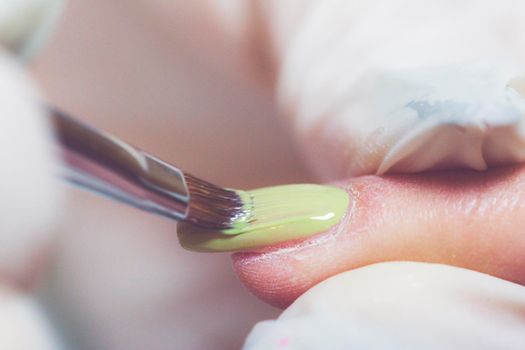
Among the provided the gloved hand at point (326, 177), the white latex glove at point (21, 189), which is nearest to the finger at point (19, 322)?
the white latex glove at point (21, 189)

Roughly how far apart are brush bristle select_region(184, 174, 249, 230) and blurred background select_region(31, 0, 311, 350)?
4.7 inches

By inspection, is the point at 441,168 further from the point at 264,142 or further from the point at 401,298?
the point at 264,142

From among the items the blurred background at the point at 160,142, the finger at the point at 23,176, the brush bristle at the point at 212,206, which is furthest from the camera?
the blurred background at the point at 160,142

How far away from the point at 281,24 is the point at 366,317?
0.67 feet

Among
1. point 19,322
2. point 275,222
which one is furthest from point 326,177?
point 19,322

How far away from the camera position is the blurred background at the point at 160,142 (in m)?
0.43

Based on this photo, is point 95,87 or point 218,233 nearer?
point 218,233

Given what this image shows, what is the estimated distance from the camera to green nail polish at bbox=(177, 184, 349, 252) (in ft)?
0.97

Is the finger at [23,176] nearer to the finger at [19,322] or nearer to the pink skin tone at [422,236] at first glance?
the finger at [19,322]

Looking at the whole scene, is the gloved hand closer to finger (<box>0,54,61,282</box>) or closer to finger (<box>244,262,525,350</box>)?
finger (<box>244,262,525,350</box>)

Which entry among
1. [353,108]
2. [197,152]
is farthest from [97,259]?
[353,108]

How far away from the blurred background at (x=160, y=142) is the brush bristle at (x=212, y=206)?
4.7 inches

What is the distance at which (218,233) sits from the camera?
29 cm

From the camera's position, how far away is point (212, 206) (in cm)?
29
